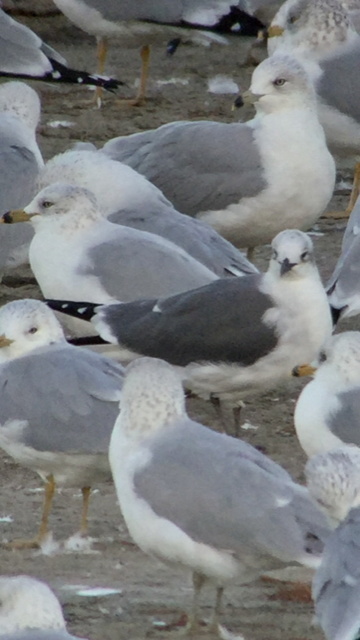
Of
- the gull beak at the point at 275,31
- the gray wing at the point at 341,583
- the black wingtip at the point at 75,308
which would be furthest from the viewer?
the gull beak at the point at 275,31

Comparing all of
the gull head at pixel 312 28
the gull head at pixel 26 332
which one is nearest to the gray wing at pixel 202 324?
the gull head at pixel 26 332

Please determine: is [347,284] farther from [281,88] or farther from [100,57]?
[100,57]

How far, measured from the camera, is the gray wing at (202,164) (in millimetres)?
8406

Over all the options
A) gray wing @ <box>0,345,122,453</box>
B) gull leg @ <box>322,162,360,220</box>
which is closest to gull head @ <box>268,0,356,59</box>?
gull leg @ <box>322,162,360,220</box>

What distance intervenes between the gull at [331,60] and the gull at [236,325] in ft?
10.0

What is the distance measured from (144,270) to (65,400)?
1542 mm

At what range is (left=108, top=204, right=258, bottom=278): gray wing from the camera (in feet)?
24.3

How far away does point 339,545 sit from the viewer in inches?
164

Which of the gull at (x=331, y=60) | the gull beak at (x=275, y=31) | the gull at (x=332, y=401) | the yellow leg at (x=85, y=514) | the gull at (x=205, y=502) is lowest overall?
the gull beak at (x=275, y=31)

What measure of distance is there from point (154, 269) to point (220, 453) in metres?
2.34

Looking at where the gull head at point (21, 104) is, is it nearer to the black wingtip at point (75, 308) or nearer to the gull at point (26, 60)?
the gull at point (26, 60)

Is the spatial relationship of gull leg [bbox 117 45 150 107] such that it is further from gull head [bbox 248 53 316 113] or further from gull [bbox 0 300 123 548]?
gull [bbox 0 300 123 548]

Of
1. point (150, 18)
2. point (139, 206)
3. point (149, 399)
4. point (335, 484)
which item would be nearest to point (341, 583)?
point (335, 484)

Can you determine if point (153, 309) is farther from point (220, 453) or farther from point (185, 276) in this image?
point (220, 453)
